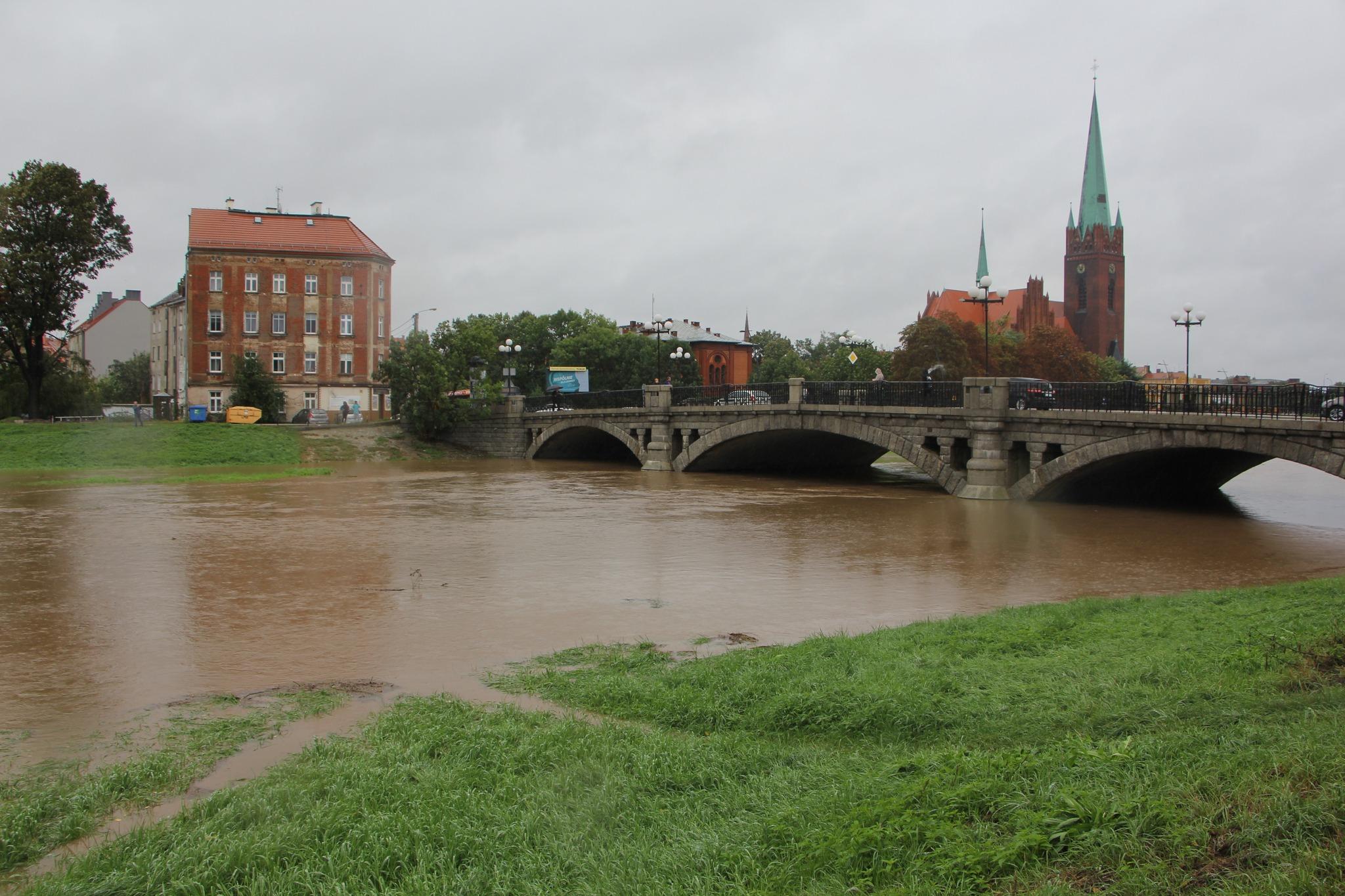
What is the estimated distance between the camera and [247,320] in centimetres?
6322

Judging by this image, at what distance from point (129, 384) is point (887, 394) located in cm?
8228

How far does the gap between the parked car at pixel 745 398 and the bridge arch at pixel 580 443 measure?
23.5 ft

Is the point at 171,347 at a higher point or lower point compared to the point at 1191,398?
higher

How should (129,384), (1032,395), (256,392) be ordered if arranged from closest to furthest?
(1032,395), (256,392), (129,384)

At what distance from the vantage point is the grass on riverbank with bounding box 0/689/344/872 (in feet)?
19.5

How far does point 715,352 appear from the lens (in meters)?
101

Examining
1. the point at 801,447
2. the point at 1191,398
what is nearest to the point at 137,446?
the point at 801,447

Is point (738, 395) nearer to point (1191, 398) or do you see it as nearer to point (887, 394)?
point (887, 394)

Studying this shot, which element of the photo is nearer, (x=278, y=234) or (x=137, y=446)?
(x=137, y=446)

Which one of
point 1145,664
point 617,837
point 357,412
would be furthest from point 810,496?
point 357,412

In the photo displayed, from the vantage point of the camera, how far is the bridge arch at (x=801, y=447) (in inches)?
1300

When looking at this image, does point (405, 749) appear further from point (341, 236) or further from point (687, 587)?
point (341, 236)

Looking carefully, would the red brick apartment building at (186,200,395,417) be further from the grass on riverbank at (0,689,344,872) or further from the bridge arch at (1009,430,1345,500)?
the grass on riverbank at (0,689,344,872)

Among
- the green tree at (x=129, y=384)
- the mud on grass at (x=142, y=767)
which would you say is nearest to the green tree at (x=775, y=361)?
the green tree at (x=129, y=384)
